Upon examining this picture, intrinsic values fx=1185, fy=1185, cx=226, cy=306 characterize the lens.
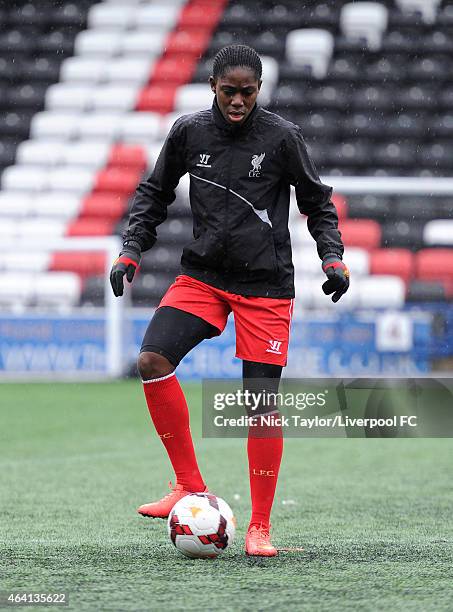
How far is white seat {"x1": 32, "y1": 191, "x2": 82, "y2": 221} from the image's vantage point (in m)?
15.1

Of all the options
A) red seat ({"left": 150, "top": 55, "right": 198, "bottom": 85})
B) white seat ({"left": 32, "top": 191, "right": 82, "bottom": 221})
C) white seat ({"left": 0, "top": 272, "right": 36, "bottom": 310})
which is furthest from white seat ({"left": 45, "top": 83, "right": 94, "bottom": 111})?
white seat ({"left": 0, "top": 272, "right": 36, "bottom": 310})

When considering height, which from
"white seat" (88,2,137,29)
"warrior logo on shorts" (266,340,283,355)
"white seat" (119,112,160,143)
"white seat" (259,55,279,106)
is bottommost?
"warrior logo on shorts" (266,340,283,355)

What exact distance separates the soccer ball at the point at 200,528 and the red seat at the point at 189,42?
45.6ft

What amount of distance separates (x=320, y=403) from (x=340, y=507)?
242 cm

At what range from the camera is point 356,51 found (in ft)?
52.8

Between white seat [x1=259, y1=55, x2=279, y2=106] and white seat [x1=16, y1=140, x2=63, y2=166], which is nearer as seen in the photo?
white seat [x1=259, y1=55, x2=279, y2=106]

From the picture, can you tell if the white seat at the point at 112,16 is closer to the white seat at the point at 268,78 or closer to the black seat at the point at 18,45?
the black seat at the point at 18,45

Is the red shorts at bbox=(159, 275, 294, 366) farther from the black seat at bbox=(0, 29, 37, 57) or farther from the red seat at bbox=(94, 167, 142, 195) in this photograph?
the black seat at bbox=(0, 29, 37, 57)

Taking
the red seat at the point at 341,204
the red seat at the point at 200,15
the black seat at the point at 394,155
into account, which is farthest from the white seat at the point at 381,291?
the red seat at the point at 200,15

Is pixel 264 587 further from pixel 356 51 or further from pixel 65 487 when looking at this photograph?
pixel 356 51

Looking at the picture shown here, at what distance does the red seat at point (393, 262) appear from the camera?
1231 centimetres

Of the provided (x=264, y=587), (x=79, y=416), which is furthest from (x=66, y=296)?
(x=264, y=587)

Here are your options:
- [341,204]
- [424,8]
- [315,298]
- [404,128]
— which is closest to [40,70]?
[404,128]

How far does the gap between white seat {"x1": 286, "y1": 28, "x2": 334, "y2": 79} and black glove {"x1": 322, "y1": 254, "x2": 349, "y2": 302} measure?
12529 mm
